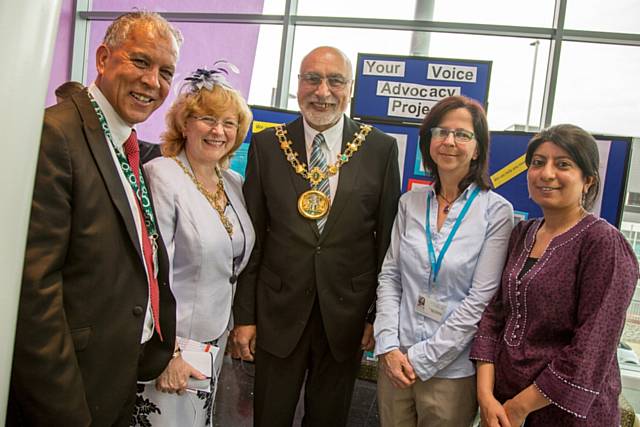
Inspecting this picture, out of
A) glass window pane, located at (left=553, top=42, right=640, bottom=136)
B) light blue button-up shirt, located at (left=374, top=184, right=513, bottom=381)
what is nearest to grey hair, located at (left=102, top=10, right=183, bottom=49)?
light blue button-up shirt, located at (left=374, top=184, right=513, bottom=381)

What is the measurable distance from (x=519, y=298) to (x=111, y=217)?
1.31 m

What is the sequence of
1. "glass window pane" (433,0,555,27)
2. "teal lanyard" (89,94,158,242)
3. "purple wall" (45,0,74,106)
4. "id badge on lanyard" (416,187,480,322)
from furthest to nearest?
"purple wall" (45,0,74,106) → "glass window pane" (433,0,555,27) → "id badge on lanyard" (416,187,480,322) → "teal lanyard" (89,94,158,242)

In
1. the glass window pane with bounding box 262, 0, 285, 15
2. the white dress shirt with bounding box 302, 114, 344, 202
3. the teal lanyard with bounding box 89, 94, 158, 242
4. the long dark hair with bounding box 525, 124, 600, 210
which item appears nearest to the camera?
the teal lanyard with bounding box 89, 94, 158, 242

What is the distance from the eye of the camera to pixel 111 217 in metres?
1.31

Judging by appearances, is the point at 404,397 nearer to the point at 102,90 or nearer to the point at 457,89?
the point at 102,90

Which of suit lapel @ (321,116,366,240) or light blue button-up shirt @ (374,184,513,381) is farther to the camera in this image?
suit lapel @ (321,116,366,240)

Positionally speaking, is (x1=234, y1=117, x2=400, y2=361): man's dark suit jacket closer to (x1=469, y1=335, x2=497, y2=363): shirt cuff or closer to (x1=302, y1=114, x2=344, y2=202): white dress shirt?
(x1=302, y1=114, x2=344, y2=202): white dress shirt

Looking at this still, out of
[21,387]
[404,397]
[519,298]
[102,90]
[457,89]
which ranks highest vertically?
[457,89]

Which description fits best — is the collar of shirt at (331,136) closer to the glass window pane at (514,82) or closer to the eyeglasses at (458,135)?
the eyeglasses at (458,135)

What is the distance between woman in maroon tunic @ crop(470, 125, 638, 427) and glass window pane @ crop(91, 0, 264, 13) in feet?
12.2

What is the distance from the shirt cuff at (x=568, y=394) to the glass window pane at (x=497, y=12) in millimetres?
3585

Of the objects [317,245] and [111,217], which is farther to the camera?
[317,245]

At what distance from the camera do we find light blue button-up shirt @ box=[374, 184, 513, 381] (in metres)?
1.75

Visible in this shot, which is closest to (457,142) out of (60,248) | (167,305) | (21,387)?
(167,305)
